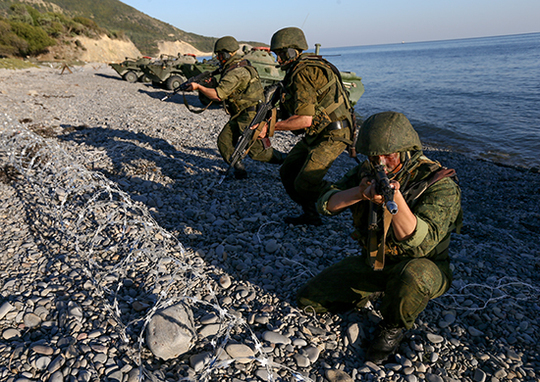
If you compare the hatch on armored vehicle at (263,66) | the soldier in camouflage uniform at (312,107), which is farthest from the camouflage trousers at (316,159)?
the hatch on armored vehicle at (263,66)

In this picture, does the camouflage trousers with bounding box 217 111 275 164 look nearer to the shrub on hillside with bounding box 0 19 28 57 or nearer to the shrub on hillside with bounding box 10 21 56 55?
the shrub on hillside with bounding box 0 19 28 57

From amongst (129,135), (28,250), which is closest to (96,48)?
(129,135)

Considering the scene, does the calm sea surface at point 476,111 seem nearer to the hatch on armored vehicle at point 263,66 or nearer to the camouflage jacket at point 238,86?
the camouflage jacket at point 238,86

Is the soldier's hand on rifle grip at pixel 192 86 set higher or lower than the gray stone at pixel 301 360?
higher

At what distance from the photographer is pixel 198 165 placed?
7.17 m

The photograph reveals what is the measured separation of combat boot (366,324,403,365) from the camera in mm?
2541

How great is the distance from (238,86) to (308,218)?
2.70 meters

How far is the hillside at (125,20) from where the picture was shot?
80188 millimetres

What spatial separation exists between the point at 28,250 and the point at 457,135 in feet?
46.4

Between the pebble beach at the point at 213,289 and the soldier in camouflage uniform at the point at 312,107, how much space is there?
0.93m

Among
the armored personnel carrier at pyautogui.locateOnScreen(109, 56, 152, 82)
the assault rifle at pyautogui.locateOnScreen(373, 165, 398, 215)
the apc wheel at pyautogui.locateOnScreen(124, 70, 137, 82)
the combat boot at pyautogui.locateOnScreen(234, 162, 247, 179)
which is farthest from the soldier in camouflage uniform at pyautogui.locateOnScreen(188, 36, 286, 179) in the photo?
the apc wheel at pyautogui.locateOnScreen(124, 70, 137, 82)

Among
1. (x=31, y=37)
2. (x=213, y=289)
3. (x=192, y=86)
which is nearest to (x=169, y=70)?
(x=192, y=86)

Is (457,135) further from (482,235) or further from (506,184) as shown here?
(482,235)

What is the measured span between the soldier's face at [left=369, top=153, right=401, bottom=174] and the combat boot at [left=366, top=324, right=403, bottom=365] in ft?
3.85
